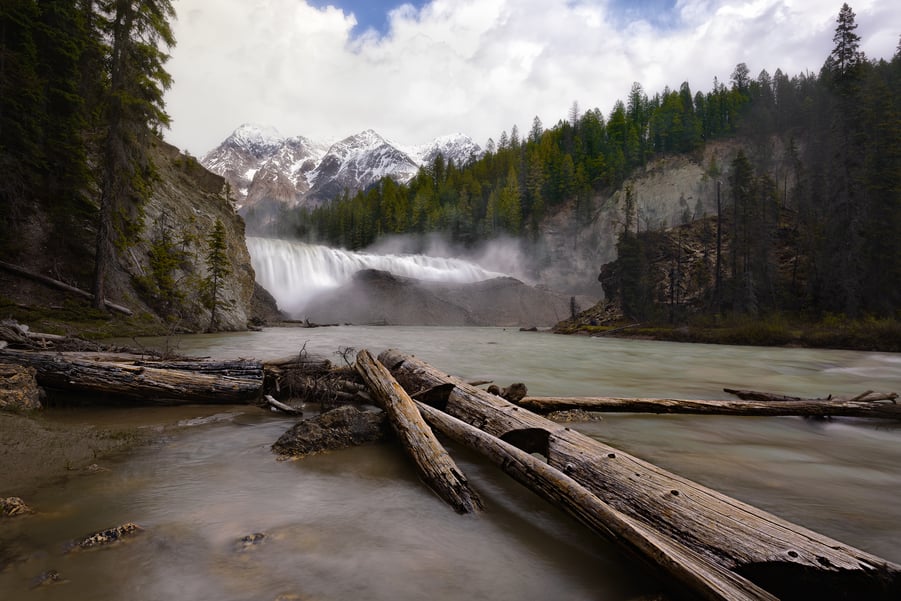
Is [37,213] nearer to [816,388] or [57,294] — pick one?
[57,294]

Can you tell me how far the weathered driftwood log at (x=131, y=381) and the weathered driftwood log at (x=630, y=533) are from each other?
5068 mm

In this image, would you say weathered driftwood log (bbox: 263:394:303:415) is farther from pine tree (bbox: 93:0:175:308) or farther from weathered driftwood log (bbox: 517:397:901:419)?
pine tree (bbox: 93:0:175:308)

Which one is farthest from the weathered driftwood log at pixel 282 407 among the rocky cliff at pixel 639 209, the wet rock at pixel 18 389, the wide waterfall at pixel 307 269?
the rocky cliff at pixel 639 209

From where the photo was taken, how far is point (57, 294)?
16.2m

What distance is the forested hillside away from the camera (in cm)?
2795

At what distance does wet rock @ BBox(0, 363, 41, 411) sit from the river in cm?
32

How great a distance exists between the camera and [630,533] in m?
2.24

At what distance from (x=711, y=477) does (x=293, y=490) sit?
4.16m

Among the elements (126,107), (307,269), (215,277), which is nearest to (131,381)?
(126,107)

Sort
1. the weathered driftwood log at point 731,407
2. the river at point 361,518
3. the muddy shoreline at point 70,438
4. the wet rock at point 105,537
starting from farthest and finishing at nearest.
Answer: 1. the weathered driftwood log at point 731,407
2. the muddy shoreline at point 70,438
3. the wet rock at point 105,537
4. the river at point 361,518

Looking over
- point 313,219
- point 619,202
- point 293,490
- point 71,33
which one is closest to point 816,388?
point 293,490

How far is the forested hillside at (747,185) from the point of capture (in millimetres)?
27953

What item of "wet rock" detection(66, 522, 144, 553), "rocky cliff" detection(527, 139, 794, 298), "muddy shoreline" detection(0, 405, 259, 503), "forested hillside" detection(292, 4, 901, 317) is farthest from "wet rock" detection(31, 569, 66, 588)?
"rocky cliff" detection(527, 139, 794, 298)

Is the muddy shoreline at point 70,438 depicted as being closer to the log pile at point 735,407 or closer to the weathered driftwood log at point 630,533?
the weathered driftwood log at point 630,533
